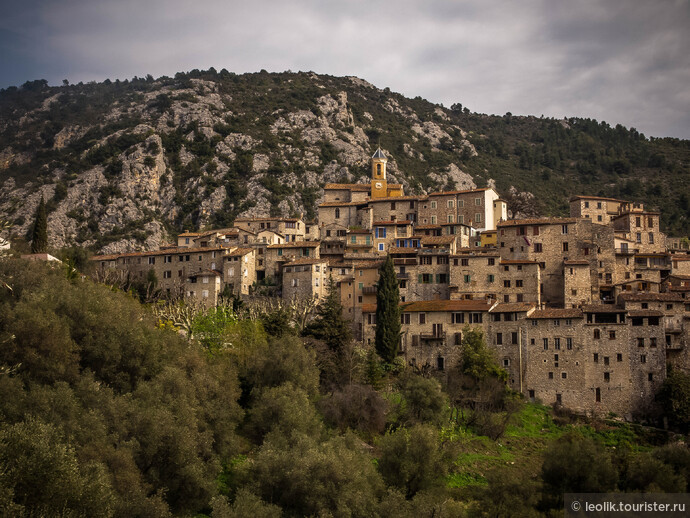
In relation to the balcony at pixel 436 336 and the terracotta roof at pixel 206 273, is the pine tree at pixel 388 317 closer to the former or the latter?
the balcony at pixel 436 336

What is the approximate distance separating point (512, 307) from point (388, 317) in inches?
414

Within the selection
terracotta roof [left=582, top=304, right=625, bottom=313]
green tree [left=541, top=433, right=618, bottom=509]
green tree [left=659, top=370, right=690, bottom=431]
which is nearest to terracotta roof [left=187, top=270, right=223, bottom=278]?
terracotta roof [left=582, top=304, right=625, bottom=313]

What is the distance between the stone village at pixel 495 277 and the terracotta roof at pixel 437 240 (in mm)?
258

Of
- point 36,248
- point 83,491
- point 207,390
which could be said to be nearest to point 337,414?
point 207,390

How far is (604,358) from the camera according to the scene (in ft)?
196

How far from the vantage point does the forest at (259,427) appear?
34.9 meters

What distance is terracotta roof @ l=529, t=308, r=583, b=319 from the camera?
60594 millimetres

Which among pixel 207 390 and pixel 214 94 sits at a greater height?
pixel 214 94

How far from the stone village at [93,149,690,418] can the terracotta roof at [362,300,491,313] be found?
0.13 m

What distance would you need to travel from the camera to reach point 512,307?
62625mm

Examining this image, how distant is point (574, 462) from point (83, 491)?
2698cm

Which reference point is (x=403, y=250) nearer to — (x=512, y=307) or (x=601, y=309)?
(x=512, y=307)

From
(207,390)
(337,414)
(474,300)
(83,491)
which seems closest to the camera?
(83,491)

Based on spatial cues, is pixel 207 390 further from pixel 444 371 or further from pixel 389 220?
pixel 389 220
